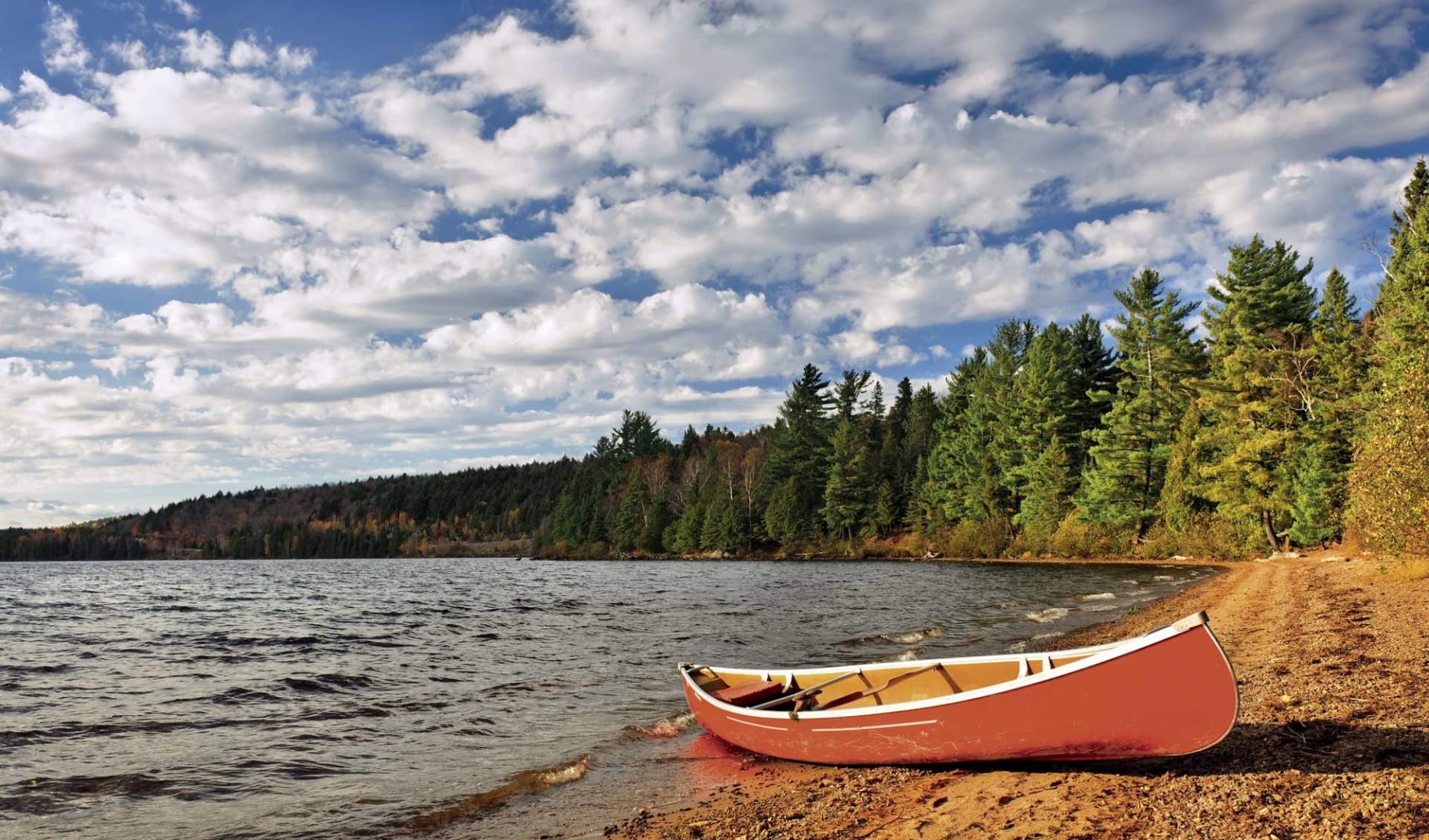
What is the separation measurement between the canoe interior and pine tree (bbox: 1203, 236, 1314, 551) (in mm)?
37973

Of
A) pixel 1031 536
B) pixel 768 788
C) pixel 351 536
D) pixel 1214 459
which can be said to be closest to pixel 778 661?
pixel 768 788

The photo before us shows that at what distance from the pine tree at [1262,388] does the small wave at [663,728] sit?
39.2m

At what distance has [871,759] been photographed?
903cm

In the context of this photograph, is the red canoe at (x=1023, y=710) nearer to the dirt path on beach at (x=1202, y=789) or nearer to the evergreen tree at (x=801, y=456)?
the dirt path on beach at (x=1202, y=789)

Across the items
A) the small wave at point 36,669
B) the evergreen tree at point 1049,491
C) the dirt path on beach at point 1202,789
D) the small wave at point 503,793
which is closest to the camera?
the dirt path on beach at point 1202,789

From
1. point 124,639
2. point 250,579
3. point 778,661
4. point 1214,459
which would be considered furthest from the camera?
point 250,579

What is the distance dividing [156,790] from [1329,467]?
47685 mm

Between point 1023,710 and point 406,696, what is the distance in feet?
43.3

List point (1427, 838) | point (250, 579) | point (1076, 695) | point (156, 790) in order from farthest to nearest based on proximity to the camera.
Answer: point (250, 579), point (156, 790), point (1076, 695), point (1427, 838)

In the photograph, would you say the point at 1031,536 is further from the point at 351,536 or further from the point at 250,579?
the point at 351,536

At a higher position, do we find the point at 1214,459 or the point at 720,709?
the point at 1214,459

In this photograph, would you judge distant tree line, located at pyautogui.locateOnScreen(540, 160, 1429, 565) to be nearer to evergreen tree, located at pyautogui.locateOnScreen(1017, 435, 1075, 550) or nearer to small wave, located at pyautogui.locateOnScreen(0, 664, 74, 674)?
evergreen tree, located at pyautogui.locateOnScreen(1017, 435, 1075, 550)

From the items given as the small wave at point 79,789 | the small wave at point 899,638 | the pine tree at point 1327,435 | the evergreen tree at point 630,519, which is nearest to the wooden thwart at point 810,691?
the small wave at point 79,789

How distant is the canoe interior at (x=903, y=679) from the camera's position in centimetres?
978
